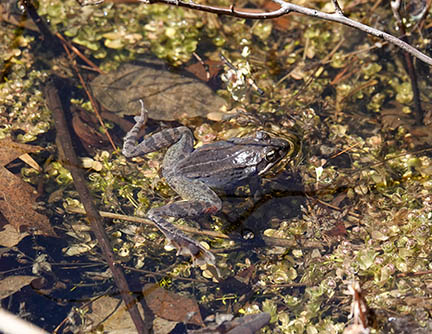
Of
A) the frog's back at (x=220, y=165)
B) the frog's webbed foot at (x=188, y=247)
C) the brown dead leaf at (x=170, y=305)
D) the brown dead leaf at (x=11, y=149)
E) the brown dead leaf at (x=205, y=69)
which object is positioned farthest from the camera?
the brown dead leaf at (x=205, y=69)

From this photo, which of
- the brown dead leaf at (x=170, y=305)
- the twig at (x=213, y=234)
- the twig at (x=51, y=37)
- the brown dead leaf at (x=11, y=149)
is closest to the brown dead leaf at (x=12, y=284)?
the twig at (x=213, y=234)

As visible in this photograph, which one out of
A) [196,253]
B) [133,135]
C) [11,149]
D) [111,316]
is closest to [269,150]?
[196,253]

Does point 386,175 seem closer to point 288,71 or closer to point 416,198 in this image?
point 416,198

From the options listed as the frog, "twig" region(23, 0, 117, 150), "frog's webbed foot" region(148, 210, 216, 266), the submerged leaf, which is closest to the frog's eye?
the frog

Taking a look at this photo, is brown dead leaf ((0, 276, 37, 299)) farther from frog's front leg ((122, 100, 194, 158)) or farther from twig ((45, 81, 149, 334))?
frog's front leg ((122, 100, 194, 158))

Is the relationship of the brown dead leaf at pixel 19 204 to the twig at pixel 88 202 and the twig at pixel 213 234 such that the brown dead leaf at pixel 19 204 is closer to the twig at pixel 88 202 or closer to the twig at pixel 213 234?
the twig at pixel 213 234
